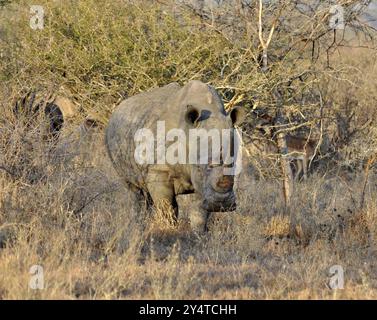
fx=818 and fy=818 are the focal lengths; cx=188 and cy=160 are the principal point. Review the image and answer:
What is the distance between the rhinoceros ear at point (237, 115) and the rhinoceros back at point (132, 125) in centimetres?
93

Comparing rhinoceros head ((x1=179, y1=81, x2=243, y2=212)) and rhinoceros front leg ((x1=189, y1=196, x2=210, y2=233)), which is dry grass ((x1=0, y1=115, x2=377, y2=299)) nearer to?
rhinoceros front leg ((x1=189, y1=196, x2=210, y2=233))

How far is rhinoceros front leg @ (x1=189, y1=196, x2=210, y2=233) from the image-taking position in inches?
345

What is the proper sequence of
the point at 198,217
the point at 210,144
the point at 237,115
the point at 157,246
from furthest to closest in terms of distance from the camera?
the point at 198,217 → the point at 237,115 → the point at 210,144 → the point at 157,246

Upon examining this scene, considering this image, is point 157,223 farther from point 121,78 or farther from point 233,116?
point 121,78

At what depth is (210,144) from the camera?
26.8 feet

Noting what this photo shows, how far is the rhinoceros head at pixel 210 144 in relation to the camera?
7.97m

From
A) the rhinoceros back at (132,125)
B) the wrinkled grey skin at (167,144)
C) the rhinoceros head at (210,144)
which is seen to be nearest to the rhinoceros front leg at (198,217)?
the wrinkled grey skin at (167,144)

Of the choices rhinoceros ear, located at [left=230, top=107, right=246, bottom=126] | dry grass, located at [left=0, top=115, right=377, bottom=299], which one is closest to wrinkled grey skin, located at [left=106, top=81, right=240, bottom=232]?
rhinoceros ear, located at [left=230, top=107, right=246, bottom=126]

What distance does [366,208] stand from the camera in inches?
382

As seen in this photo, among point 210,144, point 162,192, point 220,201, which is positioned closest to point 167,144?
point 162,192

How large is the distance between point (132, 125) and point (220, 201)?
1996 millimetres

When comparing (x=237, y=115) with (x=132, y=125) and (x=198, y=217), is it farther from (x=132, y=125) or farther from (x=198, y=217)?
(x=132, y=125)

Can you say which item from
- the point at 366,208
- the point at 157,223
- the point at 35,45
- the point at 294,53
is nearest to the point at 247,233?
the point at 157,223
